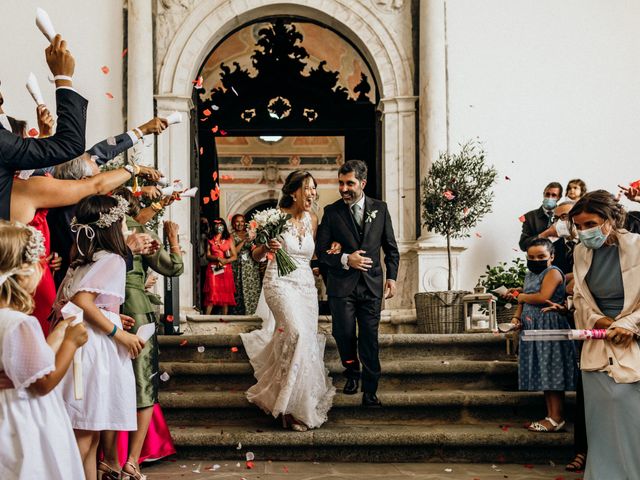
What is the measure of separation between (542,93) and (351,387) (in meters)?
5.79

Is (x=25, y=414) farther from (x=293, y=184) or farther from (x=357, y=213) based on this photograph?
(x=357, y=213)

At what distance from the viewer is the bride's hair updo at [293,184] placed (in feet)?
22.1

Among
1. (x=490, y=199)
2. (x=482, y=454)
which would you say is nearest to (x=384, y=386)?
(x=482, y=454)

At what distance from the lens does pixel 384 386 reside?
720 centimetres

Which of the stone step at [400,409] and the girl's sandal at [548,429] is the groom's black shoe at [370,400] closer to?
the stone step at [400,409]

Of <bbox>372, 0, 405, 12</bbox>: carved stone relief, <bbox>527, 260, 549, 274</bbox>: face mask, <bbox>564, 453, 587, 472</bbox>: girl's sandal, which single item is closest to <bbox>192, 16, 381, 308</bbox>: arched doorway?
<bbox>372, 0, 405, 12</bbox>: carved stone relief

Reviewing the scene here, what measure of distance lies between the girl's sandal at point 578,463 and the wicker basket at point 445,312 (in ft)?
10.1

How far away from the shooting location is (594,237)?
15.5 feet

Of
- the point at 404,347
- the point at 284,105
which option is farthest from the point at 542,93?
the point at 404,347

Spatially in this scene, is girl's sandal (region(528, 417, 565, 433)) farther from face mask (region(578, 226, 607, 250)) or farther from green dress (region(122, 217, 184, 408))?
green dress (region(122, 217, 184, 408))

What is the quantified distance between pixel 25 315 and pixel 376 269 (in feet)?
13.2

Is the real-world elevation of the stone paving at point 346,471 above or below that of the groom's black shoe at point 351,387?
below

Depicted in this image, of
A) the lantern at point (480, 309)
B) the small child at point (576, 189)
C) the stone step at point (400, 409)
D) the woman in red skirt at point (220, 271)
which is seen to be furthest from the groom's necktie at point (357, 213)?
the woman in red skirt at point (220, 271)

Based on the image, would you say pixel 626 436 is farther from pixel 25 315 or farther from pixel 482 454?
pixel 25 315
